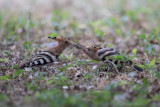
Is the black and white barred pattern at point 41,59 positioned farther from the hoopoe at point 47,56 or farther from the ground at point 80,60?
the ground at point 80,60

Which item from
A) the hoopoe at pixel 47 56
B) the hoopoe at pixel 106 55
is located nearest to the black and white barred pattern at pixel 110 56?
the hoopoe at pixel 106 55

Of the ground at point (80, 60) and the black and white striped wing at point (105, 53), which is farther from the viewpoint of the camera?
the black and white striped wing at point (105, 53)

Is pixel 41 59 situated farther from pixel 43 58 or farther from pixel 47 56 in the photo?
pixel 47 56

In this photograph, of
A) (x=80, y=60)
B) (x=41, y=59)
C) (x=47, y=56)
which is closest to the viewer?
(x=41, y=59)

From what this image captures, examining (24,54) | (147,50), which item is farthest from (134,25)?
(24,54)

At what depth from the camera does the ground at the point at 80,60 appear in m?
3.69

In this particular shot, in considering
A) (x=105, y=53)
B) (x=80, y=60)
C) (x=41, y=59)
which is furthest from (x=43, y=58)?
(x=105, y=53)

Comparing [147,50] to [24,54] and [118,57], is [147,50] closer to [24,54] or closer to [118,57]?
[118,57]

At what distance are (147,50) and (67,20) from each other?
151 inches

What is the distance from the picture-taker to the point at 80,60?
5.30 m

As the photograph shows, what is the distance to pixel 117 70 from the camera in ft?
15.7

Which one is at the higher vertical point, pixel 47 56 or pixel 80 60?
pixel 47 56

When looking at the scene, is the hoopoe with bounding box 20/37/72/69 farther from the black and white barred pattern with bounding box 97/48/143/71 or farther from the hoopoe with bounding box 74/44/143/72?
the black and white barred pattern with bounding box 97/48/143/71

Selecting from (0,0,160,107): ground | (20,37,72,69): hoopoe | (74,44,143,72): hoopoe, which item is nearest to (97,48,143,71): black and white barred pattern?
(74,44,143,72): hoopoe
